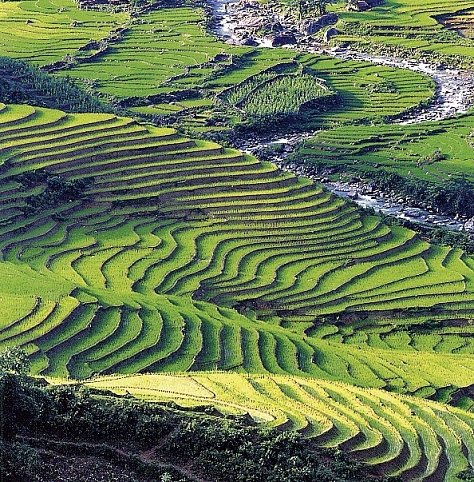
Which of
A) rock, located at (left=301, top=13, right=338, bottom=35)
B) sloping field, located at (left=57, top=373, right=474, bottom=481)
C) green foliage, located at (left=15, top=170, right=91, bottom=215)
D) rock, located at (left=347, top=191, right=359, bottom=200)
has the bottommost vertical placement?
rock, located at (left=347, top=191, right=359, bottom=200)

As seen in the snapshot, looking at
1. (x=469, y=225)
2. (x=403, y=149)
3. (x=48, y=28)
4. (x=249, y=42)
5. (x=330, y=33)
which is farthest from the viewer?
(x=330, y=33)

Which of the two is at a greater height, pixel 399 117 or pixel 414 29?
pixel 414 29

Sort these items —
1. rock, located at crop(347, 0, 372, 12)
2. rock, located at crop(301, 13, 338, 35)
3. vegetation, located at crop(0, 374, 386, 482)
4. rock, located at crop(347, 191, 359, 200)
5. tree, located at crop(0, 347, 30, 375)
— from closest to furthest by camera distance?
vegetation, located at crop(0, 374, 386, 482) → tree, located at crop(0, 347, 30, 375) → rock, located at crop(347, 191, 359, 200) → rock, located at crop(301, 13, 338, 35) → rock, located at crop(347, 0, 372, 12)

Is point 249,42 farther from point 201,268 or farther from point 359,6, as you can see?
point 201,268

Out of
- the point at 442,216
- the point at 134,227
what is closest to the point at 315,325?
the point at 134,227

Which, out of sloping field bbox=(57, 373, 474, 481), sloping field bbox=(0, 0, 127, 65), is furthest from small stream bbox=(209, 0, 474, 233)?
sloping field bbox=(57, 373, 474, 481)

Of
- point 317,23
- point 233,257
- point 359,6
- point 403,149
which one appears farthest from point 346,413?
point 359,6

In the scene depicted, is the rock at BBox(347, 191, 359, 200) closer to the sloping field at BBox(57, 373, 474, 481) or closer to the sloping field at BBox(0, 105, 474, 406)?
the sloping field at BBox(0, 105, 474, 406)
